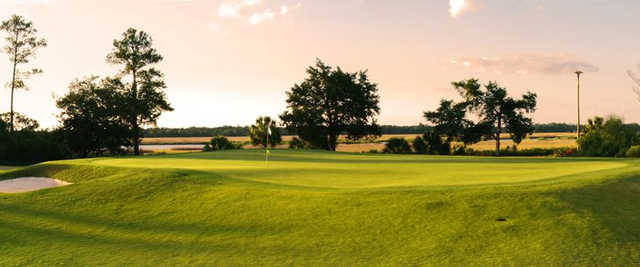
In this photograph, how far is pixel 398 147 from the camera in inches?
A: 1932

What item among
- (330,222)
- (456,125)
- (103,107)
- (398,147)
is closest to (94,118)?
(103,107)

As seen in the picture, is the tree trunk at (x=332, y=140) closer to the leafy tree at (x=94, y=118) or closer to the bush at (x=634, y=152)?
the leafy tree at (x=94, y=118)

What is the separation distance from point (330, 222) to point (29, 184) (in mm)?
13992

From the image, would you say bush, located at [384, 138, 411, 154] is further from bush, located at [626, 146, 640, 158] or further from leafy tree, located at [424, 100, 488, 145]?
bush, located at [626, 146, 640, 158]

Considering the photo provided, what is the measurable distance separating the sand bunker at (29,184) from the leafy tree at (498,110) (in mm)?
42842

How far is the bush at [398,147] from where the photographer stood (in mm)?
48844

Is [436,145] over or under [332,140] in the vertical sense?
under

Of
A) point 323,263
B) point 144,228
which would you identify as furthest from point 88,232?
point 323,263

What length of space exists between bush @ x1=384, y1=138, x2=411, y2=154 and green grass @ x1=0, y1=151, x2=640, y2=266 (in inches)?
1382

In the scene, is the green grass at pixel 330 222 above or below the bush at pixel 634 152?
below

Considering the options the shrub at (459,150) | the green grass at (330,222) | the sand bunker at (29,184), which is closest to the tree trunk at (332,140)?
the shrub at (459,150)

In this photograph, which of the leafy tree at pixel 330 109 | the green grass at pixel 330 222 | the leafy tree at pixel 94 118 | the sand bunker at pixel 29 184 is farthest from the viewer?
the leafy tree at pixel 330 109

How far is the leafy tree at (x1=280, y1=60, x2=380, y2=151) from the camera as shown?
54.2 meters

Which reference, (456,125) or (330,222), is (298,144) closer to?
(456,125)
